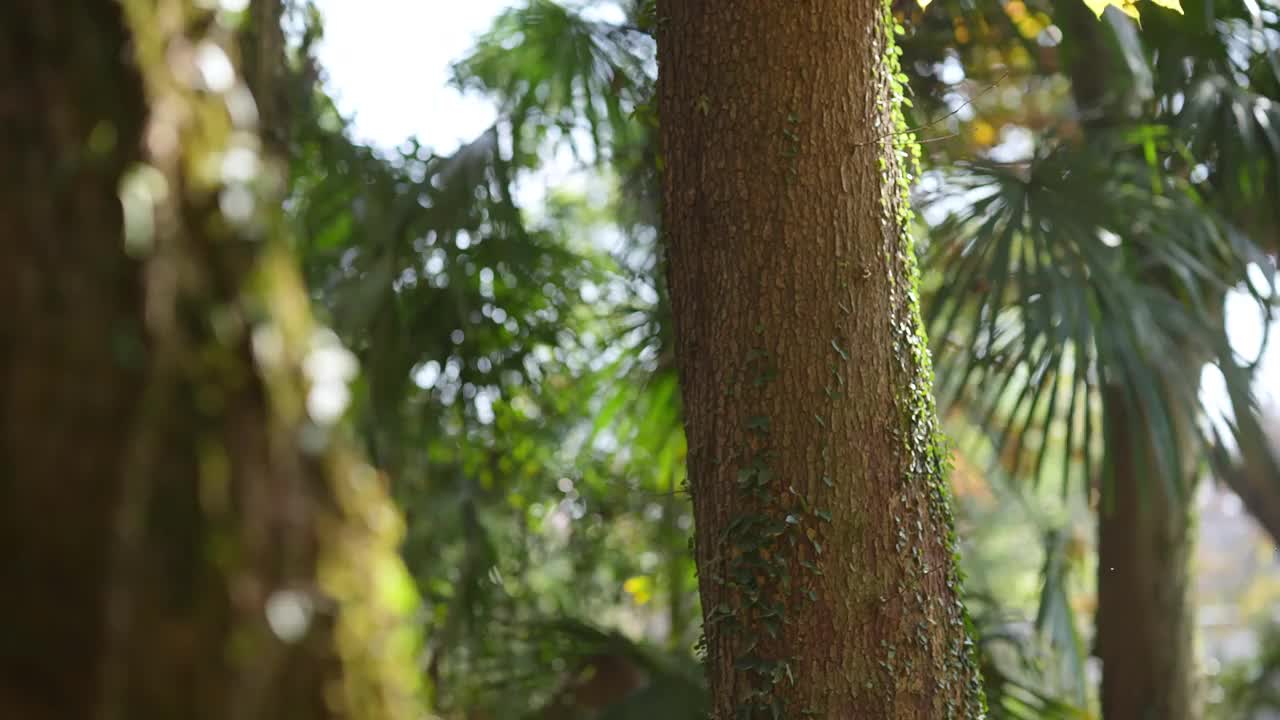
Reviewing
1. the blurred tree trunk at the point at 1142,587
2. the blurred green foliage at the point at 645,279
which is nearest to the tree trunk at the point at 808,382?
the blurred green foliage at the point at 645,279

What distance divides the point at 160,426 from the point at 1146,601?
501 cm

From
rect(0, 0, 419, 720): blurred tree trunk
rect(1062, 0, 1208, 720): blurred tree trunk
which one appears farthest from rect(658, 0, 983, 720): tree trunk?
rect(1062, 0, 1208, 720): blurred tree trunk

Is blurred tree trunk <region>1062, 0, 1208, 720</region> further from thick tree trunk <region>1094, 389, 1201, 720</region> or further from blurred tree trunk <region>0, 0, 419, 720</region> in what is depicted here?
blurred tree trunk <region>0, 0, 419, 720</region>

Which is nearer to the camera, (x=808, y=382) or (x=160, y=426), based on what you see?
(x=160, y=426)

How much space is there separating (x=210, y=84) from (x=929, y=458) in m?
1.96

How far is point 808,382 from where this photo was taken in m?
2.57

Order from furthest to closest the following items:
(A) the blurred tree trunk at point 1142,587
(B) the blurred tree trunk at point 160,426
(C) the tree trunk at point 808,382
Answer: (A) the blurred tree trunk at point 1142,587 → (C) the tree trunk at point 808,382 → (B) the blurred tree trunk at point 160,426

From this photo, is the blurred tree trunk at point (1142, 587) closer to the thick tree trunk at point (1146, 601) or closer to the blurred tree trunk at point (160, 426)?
the thick tree trunk at point (1146, 601)

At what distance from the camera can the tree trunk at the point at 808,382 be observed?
8.24 feet

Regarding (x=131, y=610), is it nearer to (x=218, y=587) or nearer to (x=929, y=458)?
(x=218, y=587)

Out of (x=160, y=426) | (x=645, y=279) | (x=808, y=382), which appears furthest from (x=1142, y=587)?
(x=160, y=426)

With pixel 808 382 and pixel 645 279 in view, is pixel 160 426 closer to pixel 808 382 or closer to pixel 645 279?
pixel 808 382

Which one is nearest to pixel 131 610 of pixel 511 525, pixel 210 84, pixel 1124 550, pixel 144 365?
pixel 144 365

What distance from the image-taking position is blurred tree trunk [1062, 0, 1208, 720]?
5.07m
